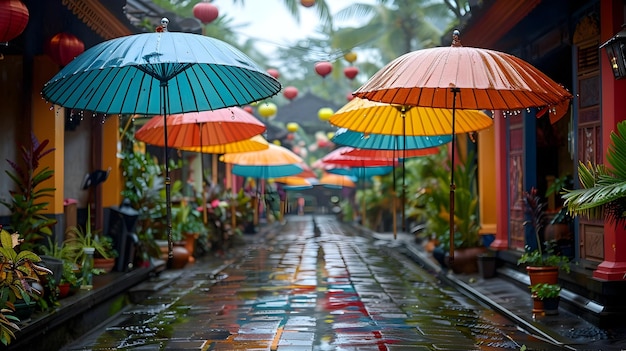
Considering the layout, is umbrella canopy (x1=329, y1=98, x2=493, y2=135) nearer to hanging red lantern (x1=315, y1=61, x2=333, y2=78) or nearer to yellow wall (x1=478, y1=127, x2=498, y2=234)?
yellow wall (x1=478, y1=127, x2=498, y2=234)

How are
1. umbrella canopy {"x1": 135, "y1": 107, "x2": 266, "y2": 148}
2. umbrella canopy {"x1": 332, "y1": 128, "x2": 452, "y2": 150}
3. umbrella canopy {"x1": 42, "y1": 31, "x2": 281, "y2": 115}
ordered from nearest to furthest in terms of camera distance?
1. umbrella canopy {"x1": 42, "y1": 31, "x2": 281, "y2": 115}
2. umbrella canopy {"x1": 332, "y1": 128, "x2": 452, "y2": 150}
3. umbrella canopy {"x1": 135, "y1": 107, "x2": 266, "y2": 148}

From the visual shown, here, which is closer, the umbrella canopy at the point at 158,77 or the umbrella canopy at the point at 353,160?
the umbrella canopy at the point at 158,77

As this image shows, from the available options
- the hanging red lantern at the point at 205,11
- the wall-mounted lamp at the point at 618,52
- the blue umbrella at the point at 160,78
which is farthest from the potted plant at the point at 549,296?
the hanging red lantern at the point at 205,11

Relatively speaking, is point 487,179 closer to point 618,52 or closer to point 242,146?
point 242,146

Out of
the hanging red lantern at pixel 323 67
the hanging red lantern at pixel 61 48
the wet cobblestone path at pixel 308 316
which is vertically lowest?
the wet cobblestone path at pixel 308 316

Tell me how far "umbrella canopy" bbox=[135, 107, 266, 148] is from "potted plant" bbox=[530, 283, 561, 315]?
4670 millimetres

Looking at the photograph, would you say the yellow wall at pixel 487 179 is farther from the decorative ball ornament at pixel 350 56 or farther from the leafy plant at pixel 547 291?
the decorative ball ornament at pixel 350 56

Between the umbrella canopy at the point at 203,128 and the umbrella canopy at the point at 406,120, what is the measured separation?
7.52 ft

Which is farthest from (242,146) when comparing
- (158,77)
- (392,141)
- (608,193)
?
(608,193)

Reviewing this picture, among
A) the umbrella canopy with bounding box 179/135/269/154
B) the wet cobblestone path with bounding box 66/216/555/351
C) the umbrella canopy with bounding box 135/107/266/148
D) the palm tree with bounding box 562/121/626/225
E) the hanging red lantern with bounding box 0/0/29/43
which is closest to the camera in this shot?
the palm tree with bounding box 562/121/626/225

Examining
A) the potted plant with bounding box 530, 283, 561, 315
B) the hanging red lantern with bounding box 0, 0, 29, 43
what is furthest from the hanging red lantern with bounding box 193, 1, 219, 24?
the potted plant with bounding box 530, 283, 561, 315

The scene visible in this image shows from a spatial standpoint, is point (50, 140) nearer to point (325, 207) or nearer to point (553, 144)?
point (553, 144)

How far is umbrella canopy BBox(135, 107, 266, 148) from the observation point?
36.8 feet

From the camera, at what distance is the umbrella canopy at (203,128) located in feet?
36.8
